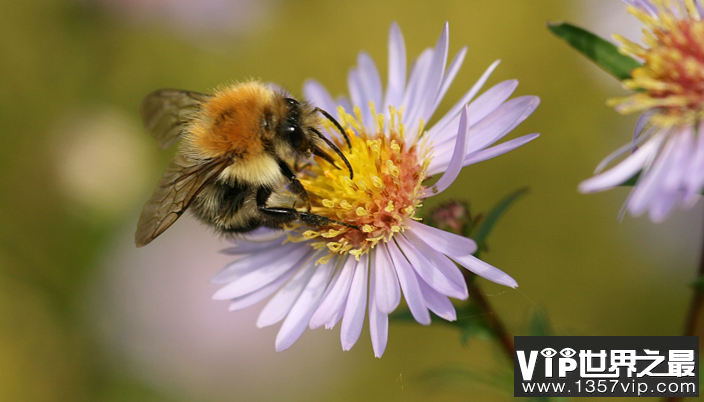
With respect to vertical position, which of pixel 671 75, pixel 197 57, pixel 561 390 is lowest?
pixel 561 390

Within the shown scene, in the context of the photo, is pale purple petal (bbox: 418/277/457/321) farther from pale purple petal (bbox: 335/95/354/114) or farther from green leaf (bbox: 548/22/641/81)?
pale purple petal (bbox: 335/95/354/114)

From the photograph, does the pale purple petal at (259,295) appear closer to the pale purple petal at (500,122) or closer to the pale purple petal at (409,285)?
the pale purple petal at (409,285)

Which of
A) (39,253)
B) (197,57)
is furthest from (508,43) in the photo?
(39,253)

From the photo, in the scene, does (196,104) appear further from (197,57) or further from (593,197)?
(593,197)

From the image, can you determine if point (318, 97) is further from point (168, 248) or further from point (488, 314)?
point (168, 248)

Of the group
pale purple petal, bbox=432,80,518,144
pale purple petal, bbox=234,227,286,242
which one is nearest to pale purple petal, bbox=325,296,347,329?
pale purple petal, bbox=234,227,286,242

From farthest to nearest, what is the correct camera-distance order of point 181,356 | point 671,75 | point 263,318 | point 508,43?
point 508,43 → point 181,356 → point 263,318 → point 671,75
